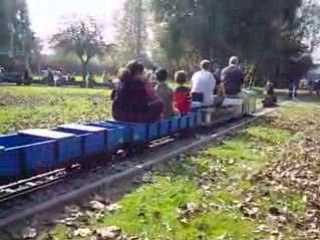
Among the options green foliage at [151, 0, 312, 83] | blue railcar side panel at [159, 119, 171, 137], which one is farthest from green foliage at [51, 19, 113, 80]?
blue railcar side panel at [159, 119, 171, 137]

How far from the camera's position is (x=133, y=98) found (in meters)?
11.3

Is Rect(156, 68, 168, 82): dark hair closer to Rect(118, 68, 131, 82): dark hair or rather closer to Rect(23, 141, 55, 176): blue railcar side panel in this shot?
Rect(118, 68, 131, 82): dark hair

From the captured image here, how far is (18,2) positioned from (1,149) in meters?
71.8

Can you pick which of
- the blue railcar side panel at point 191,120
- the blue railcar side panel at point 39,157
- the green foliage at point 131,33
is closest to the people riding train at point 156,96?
the blue railcar side panel at point 191,120

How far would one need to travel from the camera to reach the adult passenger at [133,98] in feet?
36.4

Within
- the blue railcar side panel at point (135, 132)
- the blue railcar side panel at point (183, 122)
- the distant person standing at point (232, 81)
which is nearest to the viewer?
the blue railcar side panel at point (135, 132)

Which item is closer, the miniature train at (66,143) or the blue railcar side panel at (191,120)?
the miniature train at (66,143)

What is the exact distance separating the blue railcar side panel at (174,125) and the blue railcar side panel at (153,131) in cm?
92

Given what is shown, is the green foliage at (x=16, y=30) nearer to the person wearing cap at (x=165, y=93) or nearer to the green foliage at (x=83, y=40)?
the green foliage at (x=83, y=40)

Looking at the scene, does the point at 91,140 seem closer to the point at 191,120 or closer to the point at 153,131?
the point at 153,131

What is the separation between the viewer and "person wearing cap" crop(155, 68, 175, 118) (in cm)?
1327

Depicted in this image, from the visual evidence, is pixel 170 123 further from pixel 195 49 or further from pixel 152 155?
pixel 195 49

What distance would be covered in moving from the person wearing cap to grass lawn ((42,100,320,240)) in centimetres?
142

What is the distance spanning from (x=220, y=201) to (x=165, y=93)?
5766 mm
